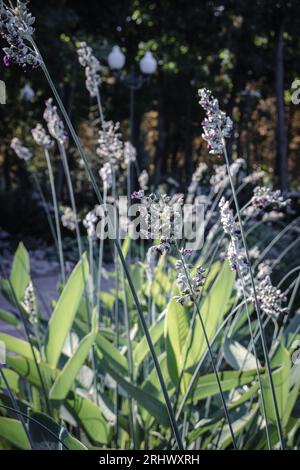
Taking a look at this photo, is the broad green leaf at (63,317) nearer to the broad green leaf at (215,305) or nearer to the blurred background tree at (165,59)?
the broad green leaf at (215,305)

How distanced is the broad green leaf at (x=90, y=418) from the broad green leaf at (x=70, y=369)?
55 mm

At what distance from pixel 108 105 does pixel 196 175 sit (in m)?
10.7

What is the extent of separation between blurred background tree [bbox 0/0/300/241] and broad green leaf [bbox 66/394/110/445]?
268 inches

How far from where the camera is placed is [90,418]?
51.9 inches

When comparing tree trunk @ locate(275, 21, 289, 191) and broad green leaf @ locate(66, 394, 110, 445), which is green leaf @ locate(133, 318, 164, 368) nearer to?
broad green leaf @ locate(66, 394, 110, 445)

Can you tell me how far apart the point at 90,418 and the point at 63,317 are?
0.86 feet

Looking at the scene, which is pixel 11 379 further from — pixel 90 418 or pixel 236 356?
pixel 236 356

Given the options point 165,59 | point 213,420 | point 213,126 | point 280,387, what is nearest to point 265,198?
point 213,126

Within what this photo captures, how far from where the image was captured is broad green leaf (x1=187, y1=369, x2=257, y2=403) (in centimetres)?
130

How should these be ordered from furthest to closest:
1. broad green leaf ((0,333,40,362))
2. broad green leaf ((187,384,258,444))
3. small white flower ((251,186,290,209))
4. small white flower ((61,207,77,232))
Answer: small white flower ((61,207,77,232)) → broad green leaf ((0,333,40,362)) → broad green leaf ((187,384,258,444)) → small white flower ((251,186,290,209))

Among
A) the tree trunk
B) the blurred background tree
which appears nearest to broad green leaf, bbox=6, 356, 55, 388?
the blurred background tree

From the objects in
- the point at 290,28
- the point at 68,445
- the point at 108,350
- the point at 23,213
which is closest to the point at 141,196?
the point at 68,445
